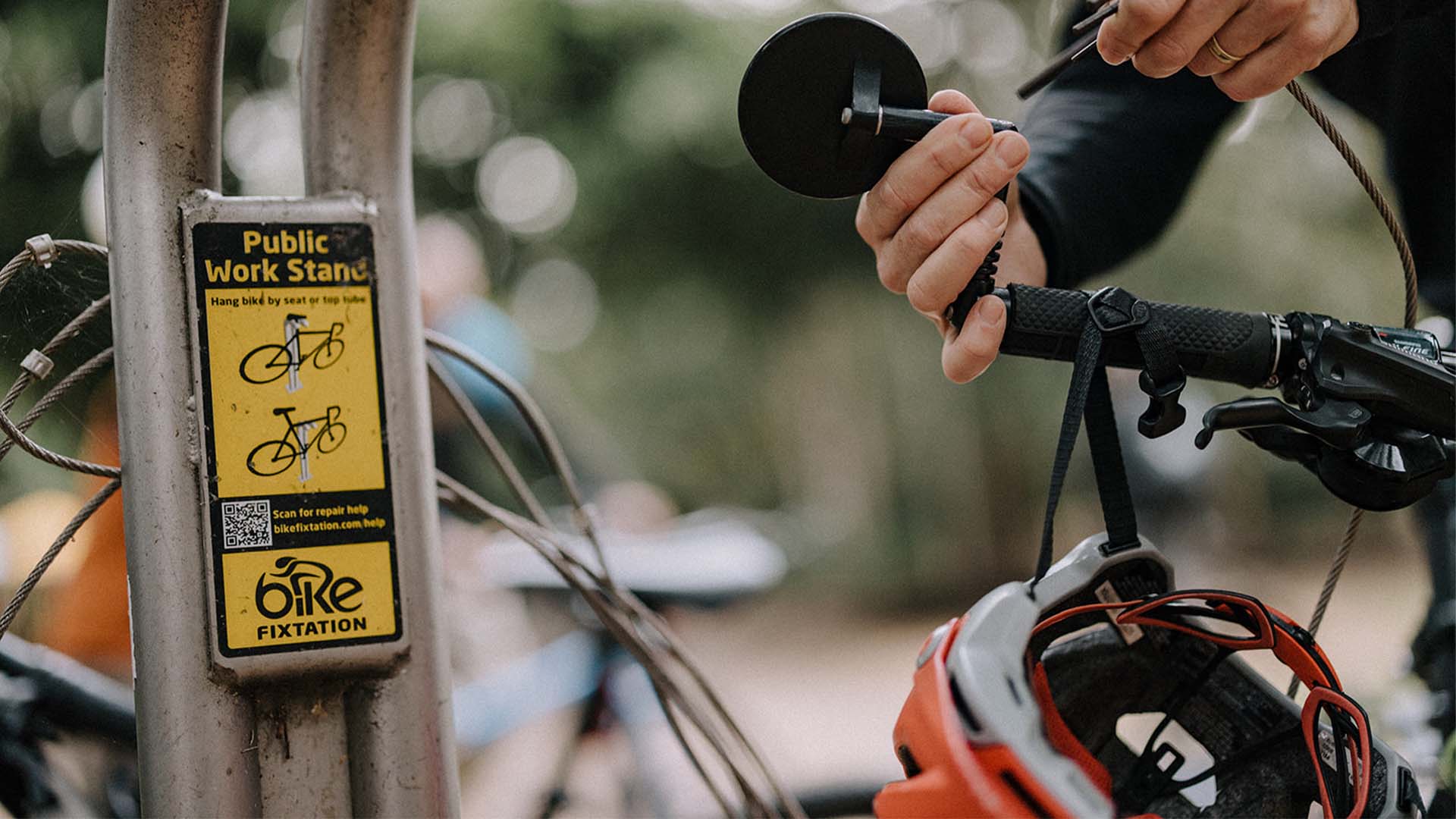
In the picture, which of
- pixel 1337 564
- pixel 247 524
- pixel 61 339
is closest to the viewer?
pixel 247 524

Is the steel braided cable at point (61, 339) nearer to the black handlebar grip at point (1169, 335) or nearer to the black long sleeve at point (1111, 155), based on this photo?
the black handlebar grip at point (1169, 335)

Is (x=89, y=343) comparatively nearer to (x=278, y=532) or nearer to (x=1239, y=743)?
(x=278, y=532)

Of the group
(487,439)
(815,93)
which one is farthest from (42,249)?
(815,93)

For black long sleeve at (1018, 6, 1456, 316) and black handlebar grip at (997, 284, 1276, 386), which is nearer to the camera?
black handlebar grip at (997, 284, 1276, 386)

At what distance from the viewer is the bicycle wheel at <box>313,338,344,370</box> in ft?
2.57

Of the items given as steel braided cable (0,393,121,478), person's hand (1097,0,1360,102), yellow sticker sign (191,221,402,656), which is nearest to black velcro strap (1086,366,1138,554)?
person's hand (1097,0,1360,102)

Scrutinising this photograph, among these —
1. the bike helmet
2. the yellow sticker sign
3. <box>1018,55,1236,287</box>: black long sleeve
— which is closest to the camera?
the bike helmet

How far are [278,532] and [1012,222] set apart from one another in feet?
2.66

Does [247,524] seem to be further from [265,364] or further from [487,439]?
[487,439]

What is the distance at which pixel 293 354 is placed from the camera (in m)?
0.78

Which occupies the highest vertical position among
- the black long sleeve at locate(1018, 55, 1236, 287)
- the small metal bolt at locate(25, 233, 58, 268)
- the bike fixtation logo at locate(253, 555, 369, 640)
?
the black long sleeve at locate(1018, 55, 1236, 287)

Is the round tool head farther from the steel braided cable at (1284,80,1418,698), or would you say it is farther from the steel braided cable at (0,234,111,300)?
the steel braided cable at (0,234,111,300)

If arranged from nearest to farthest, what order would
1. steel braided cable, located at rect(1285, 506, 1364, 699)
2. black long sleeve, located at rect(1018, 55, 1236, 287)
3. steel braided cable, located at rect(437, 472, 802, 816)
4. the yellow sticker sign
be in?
1. the yellow sticker sign
2. steel braided cable, located at rect(1285, 506, 1364, 699)
3. steel braided cable, located at rect(437, 472, 802, 816)
4. black long sleeve, located at rect(1018, 55, 1236, 287)

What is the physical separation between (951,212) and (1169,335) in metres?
0.21
